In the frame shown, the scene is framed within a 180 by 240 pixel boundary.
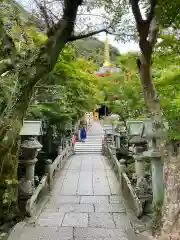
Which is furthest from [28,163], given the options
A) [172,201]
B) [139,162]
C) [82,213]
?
[172,201]

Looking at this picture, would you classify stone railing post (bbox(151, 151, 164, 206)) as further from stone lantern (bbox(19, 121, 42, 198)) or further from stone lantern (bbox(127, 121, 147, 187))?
stone lantern (bbox(19, 121, 42, 198))

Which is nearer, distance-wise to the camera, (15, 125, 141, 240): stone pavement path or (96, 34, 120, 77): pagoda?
(15, 125, 141, 240): stone pavement path

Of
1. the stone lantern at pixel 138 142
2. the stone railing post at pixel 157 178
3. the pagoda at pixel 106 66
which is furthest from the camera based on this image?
the pagoda at pixel 106 66

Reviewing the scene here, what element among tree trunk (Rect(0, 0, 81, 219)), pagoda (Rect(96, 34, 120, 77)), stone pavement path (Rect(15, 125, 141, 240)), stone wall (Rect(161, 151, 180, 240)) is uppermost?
pagoda (Rect(96, 34, 120, 77))

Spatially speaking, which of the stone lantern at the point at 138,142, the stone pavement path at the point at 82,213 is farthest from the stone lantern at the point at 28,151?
the stone lantern at the point at 138,142

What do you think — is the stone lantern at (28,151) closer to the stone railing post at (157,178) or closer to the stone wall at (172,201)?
the stone railing post at (157,178)

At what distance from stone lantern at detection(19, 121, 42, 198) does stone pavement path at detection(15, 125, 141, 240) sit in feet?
2.47

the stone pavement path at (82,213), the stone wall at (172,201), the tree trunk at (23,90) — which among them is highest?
the tree trunk at (23,90)

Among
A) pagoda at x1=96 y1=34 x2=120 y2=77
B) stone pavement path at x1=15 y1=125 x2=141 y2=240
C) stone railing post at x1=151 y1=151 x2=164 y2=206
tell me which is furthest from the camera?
pagoda at x1=96 y1=34 x2=120 y2=77

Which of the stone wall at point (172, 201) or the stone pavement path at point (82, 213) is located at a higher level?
the stone wall at point (172, 201)

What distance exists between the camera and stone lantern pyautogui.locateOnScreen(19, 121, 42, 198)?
7.76 meters

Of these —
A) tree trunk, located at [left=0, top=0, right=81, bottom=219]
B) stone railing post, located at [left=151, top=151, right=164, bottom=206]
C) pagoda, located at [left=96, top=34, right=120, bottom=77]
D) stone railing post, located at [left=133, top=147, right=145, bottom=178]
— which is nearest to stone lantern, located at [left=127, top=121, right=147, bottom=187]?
stone railing post, located at [left=133, top=147, right=145, bottom=178]

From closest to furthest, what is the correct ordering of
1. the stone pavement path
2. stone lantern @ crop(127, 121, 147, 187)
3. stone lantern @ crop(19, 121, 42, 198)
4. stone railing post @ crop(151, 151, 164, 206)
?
the stone pavement path
stone railing post @ crop(151, 151, 164, 206)
stone lantern @ crop(19, 121, 42, 198)
stone lantern @ crop(127, 121, 147, 187)

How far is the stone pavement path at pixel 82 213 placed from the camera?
6148 millimetres
